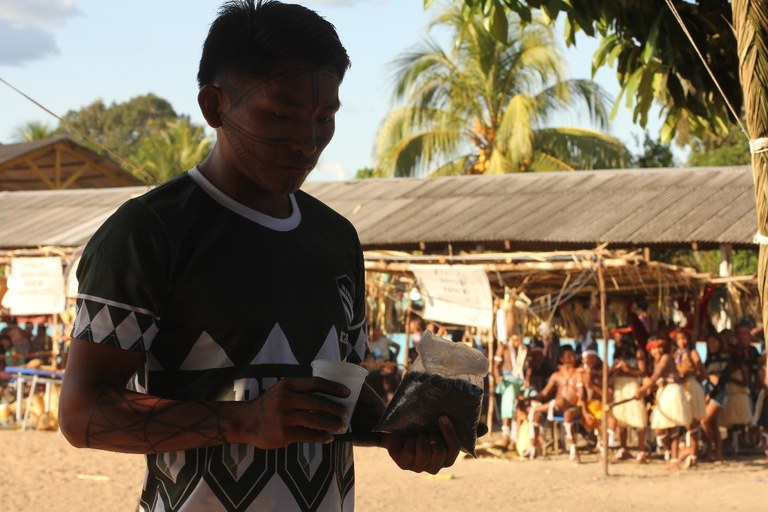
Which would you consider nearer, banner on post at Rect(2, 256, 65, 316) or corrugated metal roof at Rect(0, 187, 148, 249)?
banner on post at Rect(2, 256, 65, 316)

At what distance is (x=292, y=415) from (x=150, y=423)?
0.26 m

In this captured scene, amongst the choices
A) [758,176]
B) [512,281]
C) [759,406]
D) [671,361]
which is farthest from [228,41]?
[759,406]

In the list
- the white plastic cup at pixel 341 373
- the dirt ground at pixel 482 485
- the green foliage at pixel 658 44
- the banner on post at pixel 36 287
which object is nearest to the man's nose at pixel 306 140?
the white plastic cup at pixel 341 373

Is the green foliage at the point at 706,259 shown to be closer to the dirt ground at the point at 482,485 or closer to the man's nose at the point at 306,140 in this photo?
the dirt ground at the point at 482,485

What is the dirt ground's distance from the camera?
10.0 meters

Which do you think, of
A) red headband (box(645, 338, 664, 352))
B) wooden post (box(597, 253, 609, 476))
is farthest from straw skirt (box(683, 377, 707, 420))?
wooden post (box(597, 253, 609, 476))

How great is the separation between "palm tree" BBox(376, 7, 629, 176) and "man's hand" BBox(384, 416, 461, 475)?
21.8 metres

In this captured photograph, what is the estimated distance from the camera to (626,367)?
1282 centimetres

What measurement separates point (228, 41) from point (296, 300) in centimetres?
50

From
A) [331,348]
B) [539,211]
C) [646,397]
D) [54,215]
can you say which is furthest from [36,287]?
[331,348]

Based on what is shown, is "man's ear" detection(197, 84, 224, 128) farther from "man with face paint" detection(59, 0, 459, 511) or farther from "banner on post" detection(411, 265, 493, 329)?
"banner on post" detection(411, 265, 493, 329)

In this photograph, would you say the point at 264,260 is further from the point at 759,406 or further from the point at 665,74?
the point at 759,406

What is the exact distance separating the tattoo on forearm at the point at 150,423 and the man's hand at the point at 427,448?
39cm

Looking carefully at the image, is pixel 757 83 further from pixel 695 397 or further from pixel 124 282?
pixel 695 397
